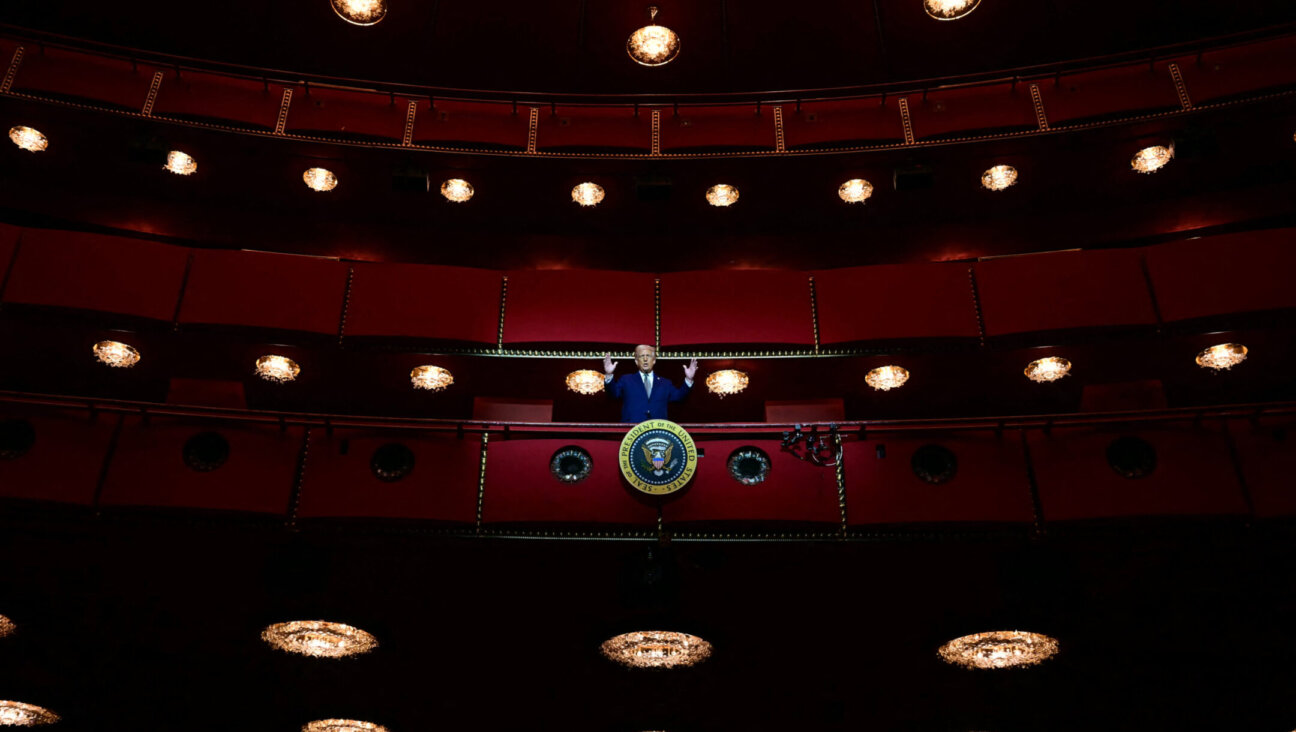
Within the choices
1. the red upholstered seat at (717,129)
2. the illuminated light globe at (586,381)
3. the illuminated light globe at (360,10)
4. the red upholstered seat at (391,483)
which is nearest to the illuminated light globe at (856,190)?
the red upholstered seat at (717,129)

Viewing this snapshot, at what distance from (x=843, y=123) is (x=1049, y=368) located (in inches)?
107

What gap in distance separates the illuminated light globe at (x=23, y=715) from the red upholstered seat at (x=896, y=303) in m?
6.14

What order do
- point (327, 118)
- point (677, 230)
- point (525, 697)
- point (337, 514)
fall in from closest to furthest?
point (337, 514)
point (525, 697)
point (327, 118)
point (677, 230)

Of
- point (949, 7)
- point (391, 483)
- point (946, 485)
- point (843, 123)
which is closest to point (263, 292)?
point (391, 483)

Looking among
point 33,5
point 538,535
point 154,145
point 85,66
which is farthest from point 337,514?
point 33,5

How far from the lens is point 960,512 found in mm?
6000

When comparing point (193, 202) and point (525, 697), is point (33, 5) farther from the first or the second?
point (525, 697)

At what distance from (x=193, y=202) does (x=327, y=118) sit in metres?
1.45

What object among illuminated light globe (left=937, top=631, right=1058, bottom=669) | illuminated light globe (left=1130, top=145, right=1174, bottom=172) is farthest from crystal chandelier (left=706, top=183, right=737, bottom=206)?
illuminated light globe (left=937, top=631, right=1058, bottom=669)

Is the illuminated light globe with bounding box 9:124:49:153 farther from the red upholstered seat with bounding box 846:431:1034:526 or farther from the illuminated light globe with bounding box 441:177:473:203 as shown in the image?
the red upholstered seat with bounding box 846:431:1034:526

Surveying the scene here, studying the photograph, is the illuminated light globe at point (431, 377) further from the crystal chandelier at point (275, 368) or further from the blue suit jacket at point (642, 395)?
the blue suit jacket at point (642, 395)

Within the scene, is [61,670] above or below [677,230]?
below

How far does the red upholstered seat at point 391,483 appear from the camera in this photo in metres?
6.02

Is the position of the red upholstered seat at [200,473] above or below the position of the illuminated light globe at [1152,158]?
below
